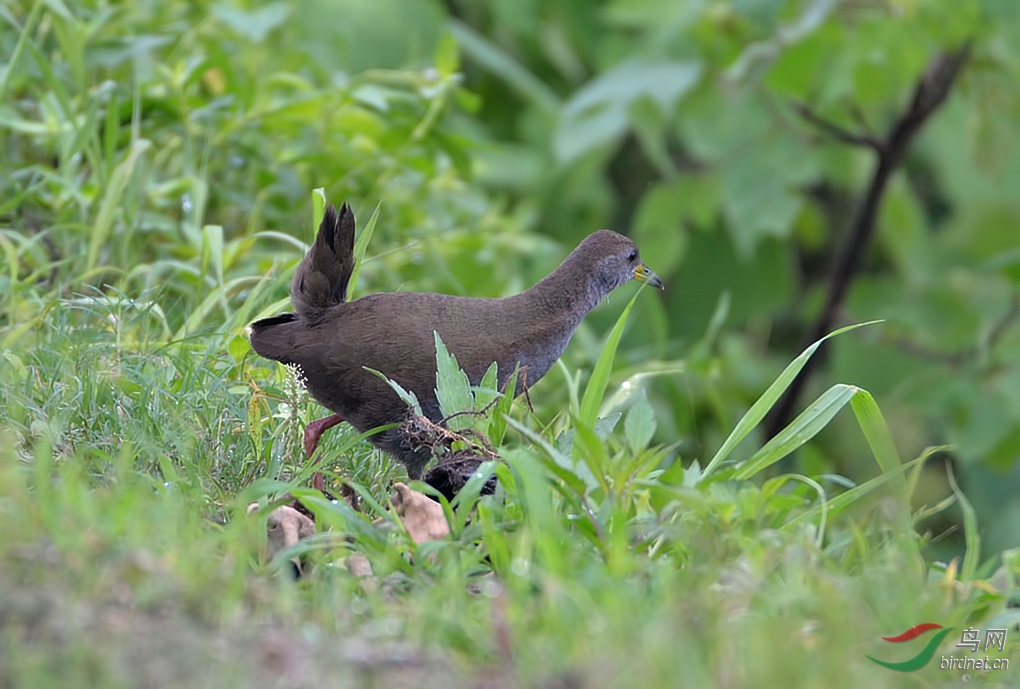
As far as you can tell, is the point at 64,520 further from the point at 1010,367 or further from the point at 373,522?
the point at 1010,367

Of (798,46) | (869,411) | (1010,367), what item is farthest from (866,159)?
(869,411)

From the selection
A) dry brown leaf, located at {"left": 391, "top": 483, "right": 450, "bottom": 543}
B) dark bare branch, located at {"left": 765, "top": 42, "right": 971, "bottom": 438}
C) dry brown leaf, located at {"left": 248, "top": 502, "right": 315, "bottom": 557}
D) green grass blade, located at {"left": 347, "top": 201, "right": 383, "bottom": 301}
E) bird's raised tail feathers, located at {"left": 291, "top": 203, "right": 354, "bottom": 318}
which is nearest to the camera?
dry brown leaf, located at {"left": 248, "top": 502, "right": 315, "bottom": 557}

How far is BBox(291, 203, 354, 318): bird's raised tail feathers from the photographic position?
3492 mm

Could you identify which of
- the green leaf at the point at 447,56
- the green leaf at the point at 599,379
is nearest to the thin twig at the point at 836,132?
the green leaf at the point at 447,56

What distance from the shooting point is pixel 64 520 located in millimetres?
2166

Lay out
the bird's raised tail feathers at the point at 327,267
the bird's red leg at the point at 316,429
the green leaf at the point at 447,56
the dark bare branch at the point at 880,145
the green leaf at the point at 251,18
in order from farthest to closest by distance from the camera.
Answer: the dark bare branch at the point at 880,145
the green leaf at the point at 447,56
the green leaf at the point at 251,18
the bird's raised tail feathers at the point at 327,267
the bird's red leg at the point at 316,429

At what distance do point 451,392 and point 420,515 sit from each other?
373 millimetres

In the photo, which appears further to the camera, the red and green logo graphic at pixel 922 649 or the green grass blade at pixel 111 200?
→ the green grass blade at pixel 111 200

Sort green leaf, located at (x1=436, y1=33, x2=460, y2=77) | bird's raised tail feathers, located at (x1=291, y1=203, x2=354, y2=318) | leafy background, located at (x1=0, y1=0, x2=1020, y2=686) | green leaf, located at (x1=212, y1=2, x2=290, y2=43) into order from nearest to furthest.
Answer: leafy background, located at (x1=0, y1=0, x2=1020, y2=686)
bird's raised tail feathers, located at (x1=291, y1=203, x2=354, y2=318)
green leaf, located at (x1=212, y1=2, x2=290, y2=43)
green leaf, located at (x1=436, y1=33, x2=460, y2=77)

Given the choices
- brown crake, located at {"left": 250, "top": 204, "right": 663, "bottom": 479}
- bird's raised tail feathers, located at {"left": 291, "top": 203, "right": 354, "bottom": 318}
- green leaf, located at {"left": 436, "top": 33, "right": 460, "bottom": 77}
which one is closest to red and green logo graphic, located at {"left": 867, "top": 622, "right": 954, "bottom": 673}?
brown crake, located at {"left": 250, "top": 204, "right": 663, "bottom": 479}

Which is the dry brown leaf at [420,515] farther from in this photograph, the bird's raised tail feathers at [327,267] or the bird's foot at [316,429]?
the bird's raised tail feathers at [327,267]

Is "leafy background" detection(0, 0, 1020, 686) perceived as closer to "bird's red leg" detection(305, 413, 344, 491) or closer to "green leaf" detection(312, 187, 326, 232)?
"bird's red leg" detection(305, 413, 344, 491)

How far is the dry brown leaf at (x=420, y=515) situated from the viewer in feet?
9.05

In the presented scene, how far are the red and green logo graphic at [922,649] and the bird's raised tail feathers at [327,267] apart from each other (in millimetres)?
1895
